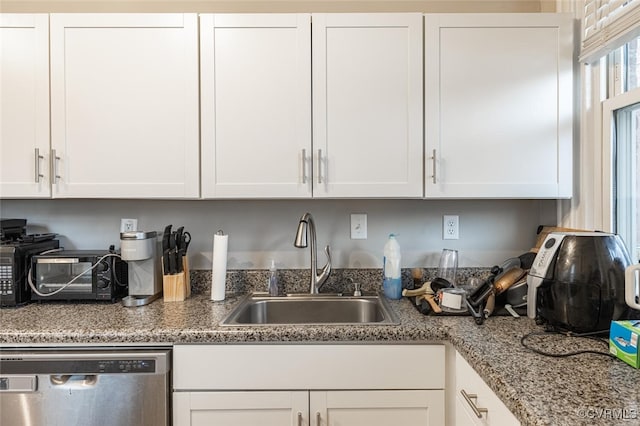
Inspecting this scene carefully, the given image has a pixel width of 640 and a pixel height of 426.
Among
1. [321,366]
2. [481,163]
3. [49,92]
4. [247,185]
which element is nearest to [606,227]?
[481,163]

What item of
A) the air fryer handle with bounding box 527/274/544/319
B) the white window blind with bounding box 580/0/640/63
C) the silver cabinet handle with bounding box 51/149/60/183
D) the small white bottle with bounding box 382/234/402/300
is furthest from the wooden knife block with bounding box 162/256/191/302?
the white window blind with bounding box 580/0/640/63

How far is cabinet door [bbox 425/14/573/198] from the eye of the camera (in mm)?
1559

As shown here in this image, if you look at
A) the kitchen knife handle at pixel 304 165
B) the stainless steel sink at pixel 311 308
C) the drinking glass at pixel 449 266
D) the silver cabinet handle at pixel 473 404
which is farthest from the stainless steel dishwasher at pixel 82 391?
the drinking glass at pixel 449 266

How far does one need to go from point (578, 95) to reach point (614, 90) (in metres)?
0.13

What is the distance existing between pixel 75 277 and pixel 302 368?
109 centimetres

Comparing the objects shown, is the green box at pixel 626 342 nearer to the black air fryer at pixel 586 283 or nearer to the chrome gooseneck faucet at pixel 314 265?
the black air fryer at pixel 586 283

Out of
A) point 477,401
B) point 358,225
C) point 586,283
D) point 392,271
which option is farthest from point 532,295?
point 358,225

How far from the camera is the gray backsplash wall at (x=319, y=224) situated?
1.88m

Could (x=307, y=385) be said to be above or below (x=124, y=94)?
below

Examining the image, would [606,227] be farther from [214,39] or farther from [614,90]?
[214,39]

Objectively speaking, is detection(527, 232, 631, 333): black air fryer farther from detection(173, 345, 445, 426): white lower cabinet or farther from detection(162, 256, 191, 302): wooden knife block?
detection(162, 256, 191, 302): wooden knife block

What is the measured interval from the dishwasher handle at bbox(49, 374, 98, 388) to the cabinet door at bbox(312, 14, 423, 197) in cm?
104

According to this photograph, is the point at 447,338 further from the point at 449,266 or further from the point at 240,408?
the point at 240,408

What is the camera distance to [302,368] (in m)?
1.29
